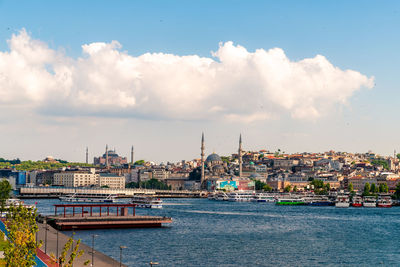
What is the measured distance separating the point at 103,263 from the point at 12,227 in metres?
8.59

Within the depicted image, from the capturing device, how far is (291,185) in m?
155

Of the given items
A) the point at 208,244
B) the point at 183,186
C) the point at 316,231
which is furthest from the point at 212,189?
the point at 208,244

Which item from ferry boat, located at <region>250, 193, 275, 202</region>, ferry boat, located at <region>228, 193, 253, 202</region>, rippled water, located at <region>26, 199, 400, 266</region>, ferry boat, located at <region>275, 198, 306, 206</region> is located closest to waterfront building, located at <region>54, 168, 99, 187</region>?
ferry boat, located at <region>228, 193, 253, 202</region>

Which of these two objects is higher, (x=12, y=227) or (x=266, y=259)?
(x=12, y=227)

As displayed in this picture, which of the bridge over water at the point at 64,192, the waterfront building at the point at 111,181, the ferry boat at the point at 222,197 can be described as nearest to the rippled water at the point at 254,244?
the ferry boat at the point at 222,197

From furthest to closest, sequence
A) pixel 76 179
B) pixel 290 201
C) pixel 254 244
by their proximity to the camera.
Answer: pixel 76 179, pixel 290 201, pixel 254 244

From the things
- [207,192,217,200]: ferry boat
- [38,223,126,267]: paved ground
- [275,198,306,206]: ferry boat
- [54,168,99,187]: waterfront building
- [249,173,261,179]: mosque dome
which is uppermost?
[249,173,261,179]: mosque dome

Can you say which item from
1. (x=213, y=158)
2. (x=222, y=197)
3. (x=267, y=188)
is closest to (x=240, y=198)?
(x=222, y=197)

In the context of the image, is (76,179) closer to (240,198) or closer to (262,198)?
(240,198)

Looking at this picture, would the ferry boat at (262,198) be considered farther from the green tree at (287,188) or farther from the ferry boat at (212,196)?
the green tree at (287,188)

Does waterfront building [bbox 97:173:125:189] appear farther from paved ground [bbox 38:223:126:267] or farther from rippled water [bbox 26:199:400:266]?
paved ground [bbox 38:223:126:267]

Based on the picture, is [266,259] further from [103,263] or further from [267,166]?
[267,166]

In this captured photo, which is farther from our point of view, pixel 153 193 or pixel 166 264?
pixel 153 193

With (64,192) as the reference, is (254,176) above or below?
above
